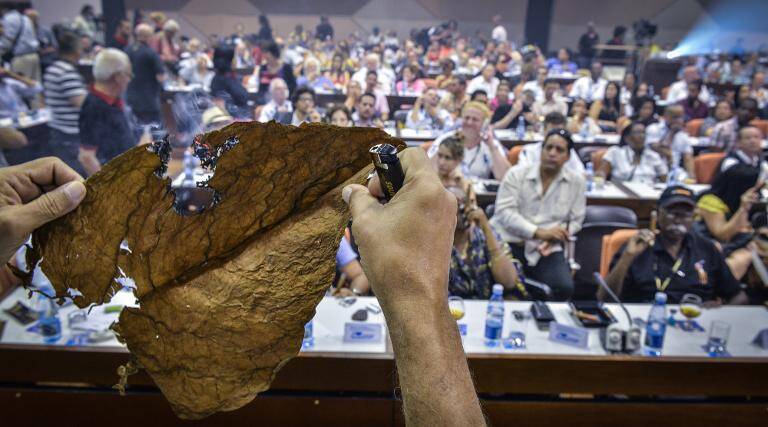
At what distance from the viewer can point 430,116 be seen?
6.60 meters

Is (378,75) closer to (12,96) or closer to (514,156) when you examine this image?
(514,156)

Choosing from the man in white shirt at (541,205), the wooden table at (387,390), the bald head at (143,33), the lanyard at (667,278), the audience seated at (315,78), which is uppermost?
the bald head at (143,33)

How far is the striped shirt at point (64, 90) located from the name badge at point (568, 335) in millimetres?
4138

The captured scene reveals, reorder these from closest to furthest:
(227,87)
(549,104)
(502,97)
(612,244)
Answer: (612,244) → (227,87) → (549,104) → (502,97)

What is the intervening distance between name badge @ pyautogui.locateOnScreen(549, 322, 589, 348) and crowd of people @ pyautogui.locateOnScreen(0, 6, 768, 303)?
55cm

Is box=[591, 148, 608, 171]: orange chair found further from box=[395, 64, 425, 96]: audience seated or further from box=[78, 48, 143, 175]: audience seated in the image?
box=[78, 48, 143, 175]: audience seated

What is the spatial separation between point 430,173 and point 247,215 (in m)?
0.44

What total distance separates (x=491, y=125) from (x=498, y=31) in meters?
7.80

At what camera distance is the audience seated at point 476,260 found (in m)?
2.64

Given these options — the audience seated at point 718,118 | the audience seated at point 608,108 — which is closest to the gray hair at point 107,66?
the audience seated at point 608,108

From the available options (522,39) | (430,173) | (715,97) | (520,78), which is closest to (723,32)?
(522,39)

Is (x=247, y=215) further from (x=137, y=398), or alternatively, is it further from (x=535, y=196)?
(x=535, y=196)

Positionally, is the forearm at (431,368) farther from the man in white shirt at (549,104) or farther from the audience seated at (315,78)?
the audience seated at (315,78)

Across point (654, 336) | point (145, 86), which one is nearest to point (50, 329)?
point (654, 336)
